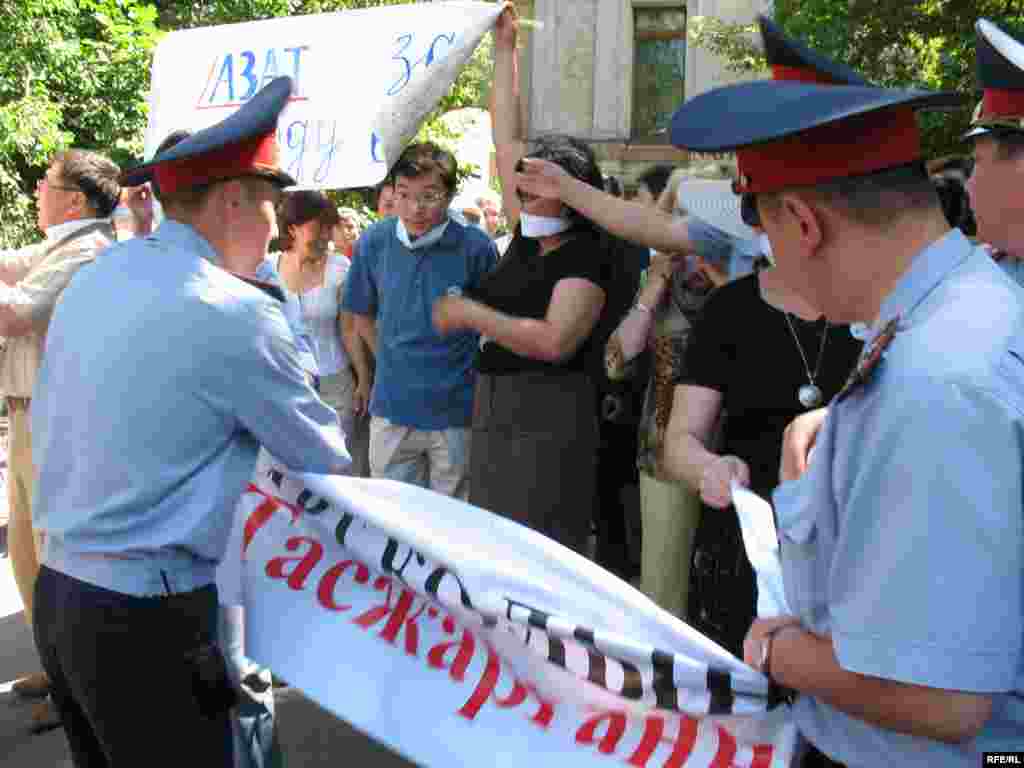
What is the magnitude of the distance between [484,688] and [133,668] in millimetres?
737

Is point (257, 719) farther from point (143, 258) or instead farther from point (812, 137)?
point (812, 137)

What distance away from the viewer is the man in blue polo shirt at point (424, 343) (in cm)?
516

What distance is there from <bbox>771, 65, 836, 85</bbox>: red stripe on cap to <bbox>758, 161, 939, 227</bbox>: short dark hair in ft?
1.09

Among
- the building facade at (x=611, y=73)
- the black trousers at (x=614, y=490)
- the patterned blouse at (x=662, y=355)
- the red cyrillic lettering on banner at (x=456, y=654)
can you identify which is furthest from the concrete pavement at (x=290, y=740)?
the building facade at (x=611, y=73)

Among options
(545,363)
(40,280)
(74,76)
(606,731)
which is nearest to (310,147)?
(40,280)

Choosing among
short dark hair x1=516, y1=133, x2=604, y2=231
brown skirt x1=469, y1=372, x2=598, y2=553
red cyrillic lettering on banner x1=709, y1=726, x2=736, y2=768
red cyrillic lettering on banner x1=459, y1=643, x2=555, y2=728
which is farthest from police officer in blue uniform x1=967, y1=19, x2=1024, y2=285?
brown skirt x1=469, y1=372, x2=598, y2=553

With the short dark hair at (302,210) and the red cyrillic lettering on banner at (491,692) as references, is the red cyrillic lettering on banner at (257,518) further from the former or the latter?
the short dark hair at (302,210)

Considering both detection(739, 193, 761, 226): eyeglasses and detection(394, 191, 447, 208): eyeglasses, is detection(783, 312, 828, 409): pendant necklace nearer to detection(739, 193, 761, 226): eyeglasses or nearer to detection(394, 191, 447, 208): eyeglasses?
detection(739, 193, 761, 226): eyeglasses

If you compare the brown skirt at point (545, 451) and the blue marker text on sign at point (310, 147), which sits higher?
the blue marker text on sign at point (310, 147)

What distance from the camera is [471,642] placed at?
2.64 metres

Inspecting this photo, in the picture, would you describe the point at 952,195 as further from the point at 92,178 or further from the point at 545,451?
the point at 92,178

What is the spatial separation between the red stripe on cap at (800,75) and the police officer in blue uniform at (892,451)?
0.22 metres

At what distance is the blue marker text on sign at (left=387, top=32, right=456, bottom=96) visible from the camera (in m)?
4.89

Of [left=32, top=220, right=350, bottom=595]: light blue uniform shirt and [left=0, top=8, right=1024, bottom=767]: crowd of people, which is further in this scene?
[left=32, top=220, right=350, bottom=595]: light blue uniform shirt
